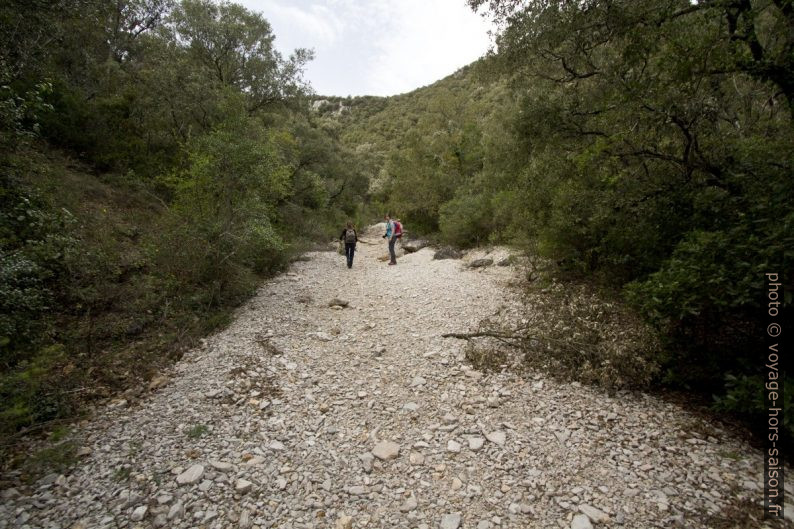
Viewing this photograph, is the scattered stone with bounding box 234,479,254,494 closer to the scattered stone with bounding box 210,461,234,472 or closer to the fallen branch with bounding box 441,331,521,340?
the scattered stone with bounding box 210,461,234,472

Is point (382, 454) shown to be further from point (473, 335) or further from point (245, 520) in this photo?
point (473, 335)

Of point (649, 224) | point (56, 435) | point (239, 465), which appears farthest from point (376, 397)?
point (649, 224)

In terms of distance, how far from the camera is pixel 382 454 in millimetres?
4098

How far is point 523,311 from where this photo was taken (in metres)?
7.73

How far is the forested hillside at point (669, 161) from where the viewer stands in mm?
4012

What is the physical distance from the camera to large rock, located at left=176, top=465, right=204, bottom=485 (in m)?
3.64

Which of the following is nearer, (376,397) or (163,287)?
(376,397)

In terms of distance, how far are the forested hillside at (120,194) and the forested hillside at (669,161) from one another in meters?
7.59

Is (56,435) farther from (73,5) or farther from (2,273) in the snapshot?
(73,5)

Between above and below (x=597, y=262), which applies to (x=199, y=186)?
above

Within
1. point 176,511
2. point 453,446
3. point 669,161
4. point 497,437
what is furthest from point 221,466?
point 669,161

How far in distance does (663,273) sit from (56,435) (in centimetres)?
792

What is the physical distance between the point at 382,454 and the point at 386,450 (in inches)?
2.9

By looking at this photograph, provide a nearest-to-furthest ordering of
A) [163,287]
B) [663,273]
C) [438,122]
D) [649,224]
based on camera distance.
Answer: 1. [663,273]
2. [649,224]
3. [163,287]
4. [438,122]
